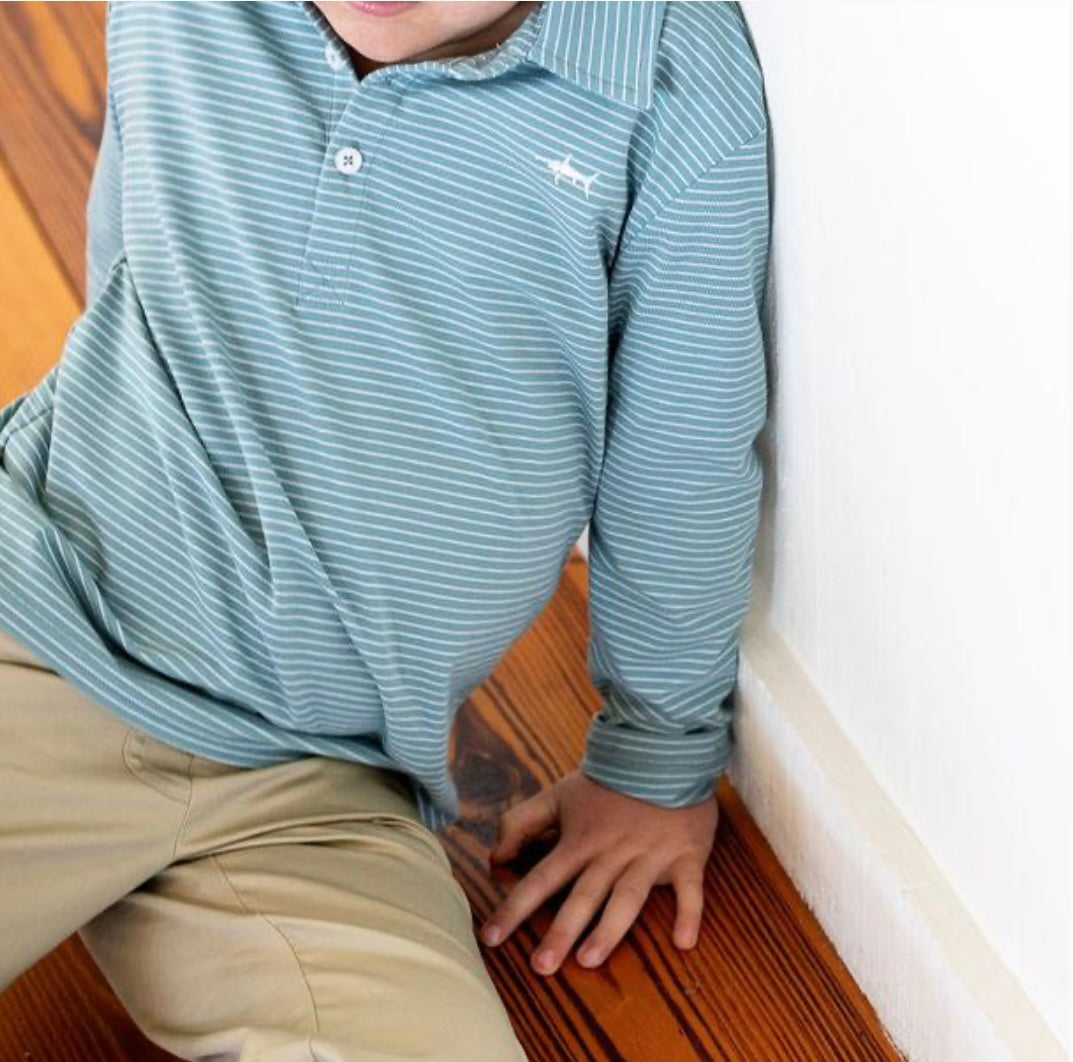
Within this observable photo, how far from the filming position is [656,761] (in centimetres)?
104

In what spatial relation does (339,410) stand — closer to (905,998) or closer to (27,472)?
(27,472)

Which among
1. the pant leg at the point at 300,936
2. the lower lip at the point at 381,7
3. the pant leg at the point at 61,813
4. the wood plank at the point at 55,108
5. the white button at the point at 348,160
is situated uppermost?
the lower lip at the point at 381,7

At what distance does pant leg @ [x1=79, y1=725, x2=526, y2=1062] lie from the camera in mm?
852

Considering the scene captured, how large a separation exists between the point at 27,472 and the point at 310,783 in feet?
0.69

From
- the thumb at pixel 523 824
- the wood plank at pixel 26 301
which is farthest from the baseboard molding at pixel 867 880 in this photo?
the wood plank at pixel 26 301

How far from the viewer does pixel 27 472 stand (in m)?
0.94

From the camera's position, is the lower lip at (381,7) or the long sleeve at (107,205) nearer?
the lower lip at (381,7)

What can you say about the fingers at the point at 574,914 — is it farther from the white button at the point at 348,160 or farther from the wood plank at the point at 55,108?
the wood plank at the point at 55,108

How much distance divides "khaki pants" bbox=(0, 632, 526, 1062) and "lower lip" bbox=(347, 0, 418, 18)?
339mm

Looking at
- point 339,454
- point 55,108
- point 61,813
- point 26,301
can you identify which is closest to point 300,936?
point 61,813

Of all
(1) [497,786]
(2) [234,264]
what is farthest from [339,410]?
(1) [497,786]

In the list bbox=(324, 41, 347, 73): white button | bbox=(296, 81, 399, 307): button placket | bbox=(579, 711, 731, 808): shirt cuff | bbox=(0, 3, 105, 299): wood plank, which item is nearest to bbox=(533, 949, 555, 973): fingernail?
bbox=(579, 711, 731, 808): shirt cuff

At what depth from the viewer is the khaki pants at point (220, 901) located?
858mm

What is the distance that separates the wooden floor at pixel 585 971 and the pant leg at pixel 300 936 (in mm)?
59
